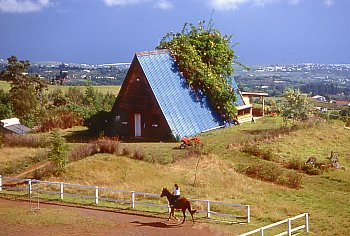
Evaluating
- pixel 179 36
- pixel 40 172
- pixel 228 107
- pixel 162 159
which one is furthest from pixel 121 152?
pixel 179 36

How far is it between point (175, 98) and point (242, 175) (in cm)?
1368

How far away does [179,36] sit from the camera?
4797 centimetres

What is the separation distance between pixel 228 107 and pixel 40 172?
67.2ft

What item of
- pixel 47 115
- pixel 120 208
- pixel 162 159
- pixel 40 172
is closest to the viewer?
pixel 120 208

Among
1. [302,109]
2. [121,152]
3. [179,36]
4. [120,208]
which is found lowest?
[120,208]

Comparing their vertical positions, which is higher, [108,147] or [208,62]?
[208,62]

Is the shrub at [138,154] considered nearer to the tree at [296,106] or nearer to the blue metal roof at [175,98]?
the blue metal roof at [175,98]

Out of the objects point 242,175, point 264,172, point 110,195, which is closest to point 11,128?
point 110,195

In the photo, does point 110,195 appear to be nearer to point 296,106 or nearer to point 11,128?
point 11,128

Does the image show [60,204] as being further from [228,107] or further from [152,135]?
[228,107]

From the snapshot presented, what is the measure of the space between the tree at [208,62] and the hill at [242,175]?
6.54 m

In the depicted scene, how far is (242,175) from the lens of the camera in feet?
94.1

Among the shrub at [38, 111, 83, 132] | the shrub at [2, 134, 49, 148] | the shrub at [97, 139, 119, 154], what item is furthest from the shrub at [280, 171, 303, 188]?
the shrub at [38, 111, 83, 132]

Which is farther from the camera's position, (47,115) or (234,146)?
(47,115)
